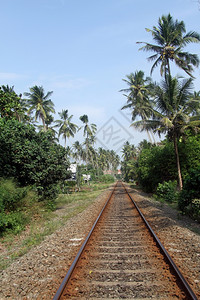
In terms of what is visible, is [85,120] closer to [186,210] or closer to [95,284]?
[186,210]

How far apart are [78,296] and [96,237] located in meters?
3.19

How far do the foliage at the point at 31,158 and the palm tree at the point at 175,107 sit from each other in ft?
26.8

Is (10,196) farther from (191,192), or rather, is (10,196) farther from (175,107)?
(175,107)

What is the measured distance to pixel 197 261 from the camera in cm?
445

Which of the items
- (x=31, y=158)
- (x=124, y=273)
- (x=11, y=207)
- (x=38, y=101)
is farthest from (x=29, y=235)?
(x=38, y=101)

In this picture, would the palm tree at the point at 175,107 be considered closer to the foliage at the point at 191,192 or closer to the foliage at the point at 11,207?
the foliage at the point at 191,192

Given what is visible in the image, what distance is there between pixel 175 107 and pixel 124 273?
14.5 m

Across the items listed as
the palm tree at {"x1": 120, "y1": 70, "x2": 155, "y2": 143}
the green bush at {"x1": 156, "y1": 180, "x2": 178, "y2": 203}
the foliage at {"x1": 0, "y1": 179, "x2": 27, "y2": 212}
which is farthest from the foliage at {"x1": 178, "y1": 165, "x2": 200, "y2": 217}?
the palm tree at {"x1": 120, "y1": 70, "x2": 155, "y2": 143}

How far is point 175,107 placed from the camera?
16281 millimetres

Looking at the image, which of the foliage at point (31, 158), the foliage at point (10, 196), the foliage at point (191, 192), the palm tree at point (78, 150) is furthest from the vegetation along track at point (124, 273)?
the palm tree at point (78, 150)

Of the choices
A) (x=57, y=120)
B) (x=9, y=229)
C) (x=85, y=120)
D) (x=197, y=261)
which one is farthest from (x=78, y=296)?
(x=85, y=120)

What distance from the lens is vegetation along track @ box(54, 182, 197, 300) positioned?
333cm

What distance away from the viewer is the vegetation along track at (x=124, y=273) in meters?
3.33

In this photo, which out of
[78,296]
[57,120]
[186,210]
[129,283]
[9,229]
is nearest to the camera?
[78,296]
